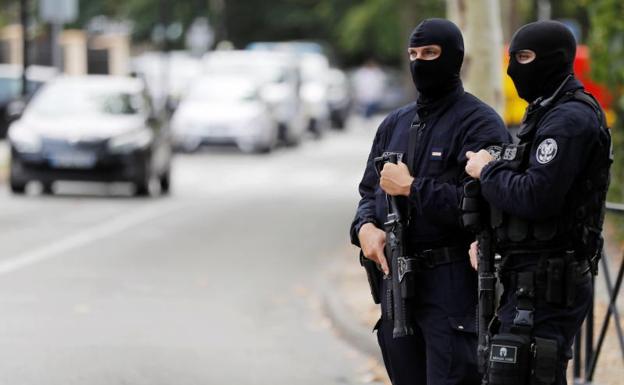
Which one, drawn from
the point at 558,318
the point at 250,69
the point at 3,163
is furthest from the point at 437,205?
the point at 250,69

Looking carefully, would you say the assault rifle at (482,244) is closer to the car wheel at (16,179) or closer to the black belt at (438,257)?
the black belt at (438,257)

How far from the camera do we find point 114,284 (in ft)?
38.4

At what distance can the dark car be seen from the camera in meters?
19.3

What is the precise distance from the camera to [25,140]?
19375mm

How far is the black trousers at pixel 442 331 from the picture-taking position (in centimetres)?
498

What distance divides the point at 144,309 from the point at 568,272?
616 cm

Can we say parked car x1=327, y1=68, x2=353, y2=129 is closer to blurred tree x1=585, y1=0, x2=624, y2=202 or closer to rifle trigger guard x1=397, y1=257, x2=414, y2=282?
blurred tree x1=585, y1=0, x2=624, y2=202

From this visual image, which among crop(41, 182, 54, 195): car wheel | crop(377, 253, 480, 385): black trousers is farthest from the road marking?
crop(377, 253, 480, 385): black trousers

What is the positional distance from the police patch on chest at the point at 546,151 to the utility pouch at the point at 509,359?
0.56 metres

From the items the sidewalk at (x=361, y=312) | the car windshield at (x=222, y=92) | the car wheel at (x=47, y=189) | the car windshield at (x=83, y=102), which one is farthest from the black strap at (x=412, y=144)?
the car windshield at (x=222, y=92)

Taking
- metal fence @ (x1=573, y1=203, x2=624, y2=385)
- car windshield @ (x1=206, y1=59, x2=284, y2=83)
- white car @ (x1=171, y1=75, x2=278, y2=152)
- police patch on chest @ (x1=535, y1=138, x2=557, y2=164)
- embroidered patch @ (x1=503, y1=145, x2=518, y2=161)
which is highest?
police patch on chest @ (x1=535, y1=138, x2=557, y2=164)

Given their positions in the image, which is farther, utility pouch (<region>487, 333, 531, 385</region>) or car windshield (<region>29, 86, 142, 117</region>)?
car windshield (<region>29, 86, 142, 117</region>)

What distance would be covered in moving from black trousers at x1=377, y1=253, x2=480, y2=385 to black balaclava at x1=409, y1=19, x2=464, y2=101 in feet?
2.04

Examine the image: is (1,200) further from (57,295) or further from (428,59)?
(428,59)
